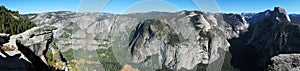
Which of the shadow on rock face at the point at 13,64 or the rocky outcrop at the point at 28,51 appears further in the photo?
the rocky outcrop at the point at 28,51

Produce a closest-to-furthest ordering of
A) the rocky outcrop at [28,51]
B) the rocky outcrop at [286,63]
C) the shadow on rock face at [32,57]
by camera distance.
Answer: the rocky outcrop at [286,63] → the rocky outcrop at [28,51] → the shadow on rock face at [32,57]

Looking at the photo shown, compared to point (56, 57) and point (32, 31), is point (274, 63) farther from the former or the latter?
point (56, 57)

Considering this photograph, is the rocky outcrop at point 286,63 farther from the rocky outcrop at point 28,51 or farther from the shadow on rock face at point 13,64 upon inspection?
the rocky outcrop at point 28,51

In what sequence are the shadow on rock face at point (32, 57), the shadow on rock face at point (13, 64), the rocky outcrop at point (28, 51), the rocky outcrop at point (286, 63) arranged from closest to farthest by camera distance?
the rocky outcrop at point (286, 63) → the shadow on rock face at point (13, 64) → the rocky outcrop at point (28, 51) → the shadow on rock face at point (32, 57)

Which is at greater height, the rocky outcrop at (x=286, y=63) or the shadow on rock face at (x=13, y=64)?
the rocky outcrop at (x=286, y=63)

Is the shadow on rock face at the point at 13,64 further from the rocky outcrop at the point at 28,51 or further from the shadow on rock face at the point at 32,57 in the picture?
the shadow on rock face at the point at 32,57

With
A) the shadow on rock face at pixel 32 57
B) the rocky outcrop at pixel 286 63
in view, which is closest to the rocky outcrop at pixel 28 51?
the shadow on rock face at pixel 32 57

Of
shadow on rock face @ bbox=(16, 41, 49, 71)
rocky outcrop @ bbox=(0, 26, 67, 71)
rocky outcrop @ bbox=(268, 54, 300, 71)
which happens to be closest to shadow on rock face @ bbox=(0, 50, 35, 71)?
rocky outcrop @ bbox=(0, 26, 67, 71)

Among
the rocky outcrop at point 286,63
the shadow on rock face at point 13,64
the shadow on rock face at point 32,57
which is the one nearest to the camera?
the rocky outcrop at point 286,63

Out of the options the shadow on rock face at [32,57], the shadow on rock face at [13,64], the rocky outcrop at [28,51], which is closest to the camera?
the shadow on rock face at [13,64]
